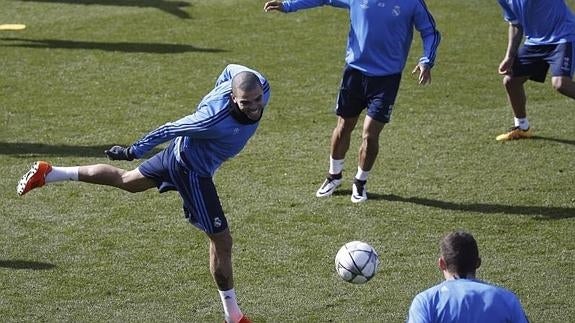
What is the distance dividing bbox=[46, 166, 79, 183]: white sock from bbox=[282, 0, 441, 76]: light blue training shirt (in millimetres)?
2971

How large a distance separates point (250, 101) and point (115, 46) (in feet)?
29.0

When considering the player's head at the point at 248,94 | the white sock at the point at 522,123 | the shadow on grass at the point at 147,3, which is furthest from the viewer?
the shadow on grass at the point at 147,3

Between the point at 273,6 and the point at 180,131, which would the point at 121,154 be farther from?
the point at 273,6

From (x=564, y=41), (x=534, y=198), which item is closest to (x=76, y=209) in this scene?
(x=534, y=198)

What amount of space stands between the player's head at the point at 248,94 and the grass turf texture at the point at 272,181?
168 cm

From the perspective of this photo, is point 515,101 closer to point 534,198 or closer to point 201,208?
point 534,198

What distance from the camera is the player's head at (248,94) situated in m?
8.36

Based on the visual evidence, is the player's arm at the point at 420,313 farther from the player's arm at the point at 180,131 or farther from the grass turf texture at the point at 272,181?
the grass turf texture at the point at 272,181

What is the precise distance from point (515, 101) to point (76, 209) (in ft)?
16.4

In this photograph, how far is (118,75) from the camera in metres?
15.6

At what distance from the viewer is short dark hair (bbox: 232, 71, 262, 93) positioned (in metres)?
8.36

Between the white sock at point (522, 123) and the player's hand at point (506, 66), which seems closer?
the player's hand at point (506, 66)

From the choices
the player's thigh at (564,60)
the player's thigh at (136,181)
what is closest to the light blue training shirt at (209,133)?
the player's thigh at (136,181)

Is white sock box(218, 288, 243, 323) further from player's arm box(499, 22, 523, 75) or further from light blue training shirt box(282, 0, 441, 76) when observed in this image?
player's arm box(499, 22, 523, 75)
